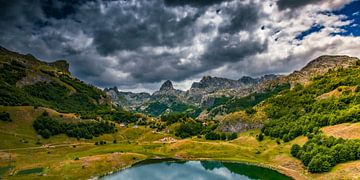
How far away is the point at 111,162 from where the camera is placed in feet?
417

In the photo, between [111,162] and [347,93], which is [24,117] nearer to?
[111,162]

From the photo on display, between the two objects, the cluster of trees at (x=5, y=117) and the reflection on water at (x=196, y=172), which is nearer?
the reflection on water at (x=196, y=172)

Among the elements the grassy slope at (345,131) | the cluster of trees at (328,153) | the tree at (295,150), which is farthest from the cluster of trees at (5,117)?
the grassy slope at (345,131)

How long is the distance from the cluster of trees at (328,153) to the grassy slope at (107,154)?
3139 millimetres

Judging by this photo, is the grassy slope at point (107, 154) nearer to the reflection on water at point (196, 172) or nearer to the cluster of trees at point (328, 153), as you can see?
the cluster of trees at point (328, 153)

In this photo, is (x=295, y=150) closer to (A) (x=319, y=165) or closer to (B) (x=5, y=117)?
(A) (x=319, y=165)

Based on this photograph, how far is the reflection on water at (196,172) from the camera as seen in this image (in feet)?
368

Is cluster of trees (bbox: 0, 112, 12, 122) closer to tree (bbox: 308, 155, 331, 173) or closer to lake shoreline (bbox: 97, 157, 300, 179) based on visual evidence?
lake shoreline (bbox: 97, 157, 300, 179)

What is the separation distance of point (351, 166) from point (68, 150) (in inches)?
5080

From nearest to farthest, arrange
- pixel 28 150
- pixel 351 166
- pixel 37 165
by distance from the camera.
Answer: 1. pixel 351 166
2. pixel 37 165
3. pixel 28 150

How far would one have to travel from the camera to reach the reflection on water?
112188 millimetres

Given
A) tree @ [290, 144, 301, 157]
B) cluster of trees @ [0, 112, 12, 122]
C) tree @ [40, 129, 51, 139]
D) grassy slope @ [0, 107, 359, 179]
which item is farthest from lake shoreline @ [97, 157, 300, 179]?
cluster of trees @ [0, 112, 12, 122]

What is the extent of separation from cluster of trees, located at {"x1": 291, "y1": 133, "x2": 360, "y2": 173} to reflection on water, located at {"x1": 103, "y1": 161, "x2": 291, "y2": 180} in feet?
40.8

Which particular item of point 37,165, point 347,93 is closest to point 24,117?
point 37,165
